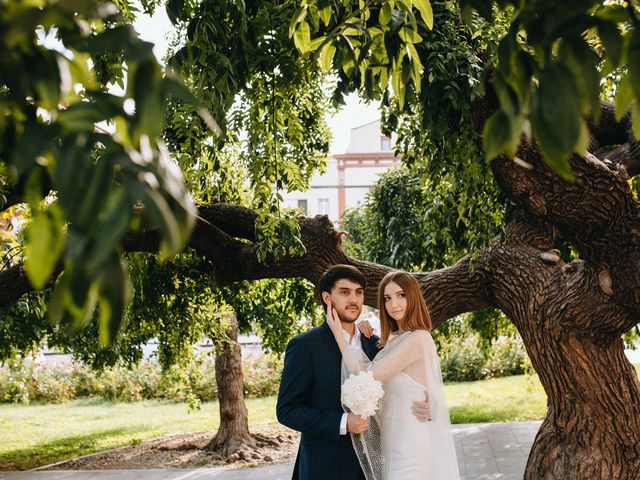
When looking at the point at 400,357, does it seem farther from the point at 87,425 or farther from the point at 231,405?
the point at 87,425

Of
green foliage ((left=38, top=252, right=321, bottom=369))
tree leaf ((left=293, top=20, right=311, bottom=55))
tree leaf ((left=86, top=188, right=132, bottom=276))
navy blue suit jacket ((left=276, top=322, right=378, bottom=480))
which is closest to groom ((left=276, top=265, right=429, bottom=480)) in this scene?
navy blue suit jacket ((left=276, top=322, right=378, bottom=480))

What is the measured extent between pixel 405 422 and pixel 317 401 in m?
0.46

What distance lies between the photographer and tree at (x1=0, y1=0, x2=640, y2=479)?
4.63m

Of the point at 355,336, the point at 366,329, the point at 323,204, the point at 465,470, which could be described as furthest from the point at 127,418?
the point at 323,204

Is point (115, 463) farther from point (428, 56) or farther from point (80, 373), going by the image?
point (80, 373)

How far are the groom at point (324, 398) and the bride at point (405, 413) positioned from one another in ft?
0.23

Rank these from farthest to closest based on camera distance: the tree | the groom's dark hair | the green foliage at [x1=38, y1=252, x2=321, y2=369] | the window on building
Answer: the window on building
the green foliage at [x1=38, y1=252, x2=321, y2=369]
the tree
the groom's dark hair

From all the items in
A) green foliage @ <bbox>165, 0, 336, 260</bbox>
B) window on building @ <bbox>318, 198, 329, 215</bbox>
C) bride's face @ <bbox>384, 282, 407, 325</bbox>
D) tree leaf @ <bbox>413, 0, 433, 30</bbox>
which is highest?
window on building @ <bbox>318, 198, 329, 215</bbox>

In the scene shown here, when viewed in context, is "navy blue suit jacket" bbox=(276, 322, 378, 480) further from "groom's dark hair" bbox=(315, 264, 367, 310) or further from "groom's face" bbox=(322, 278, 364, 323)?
"groom's dark hair" bbox=(315, 264, 367, 310)

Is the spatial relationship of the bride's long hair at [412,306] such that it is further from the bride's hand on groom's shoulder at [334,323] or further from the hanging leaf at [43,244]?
the hanging leaf at [43,244]

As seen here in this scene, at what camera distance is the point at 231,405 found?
1088 centimetres

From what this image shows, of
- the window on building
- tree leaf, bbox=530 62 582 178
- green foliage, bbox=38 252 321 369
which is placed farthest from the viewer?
the window on building

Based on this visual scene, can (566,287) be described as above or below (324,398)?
above

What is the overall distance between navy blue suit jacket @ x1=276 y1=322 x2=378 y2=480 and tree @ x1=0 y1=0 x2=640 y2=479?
1104 mm
